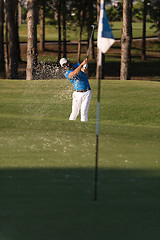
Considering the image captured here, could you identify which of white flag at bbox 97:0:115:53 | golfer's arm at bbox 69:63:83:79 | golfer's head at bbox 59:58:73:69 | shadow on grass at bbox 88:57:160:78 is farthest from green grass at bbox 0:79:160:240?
shadow on grass at bbox 88:57:160:78

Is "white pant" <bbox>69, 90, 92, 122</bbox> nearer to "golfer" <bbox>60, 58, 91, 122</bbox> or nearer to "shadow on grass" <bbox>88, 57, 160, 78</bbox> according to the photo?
"golfer" <bbox>60, 58, 91, 122</bbox>

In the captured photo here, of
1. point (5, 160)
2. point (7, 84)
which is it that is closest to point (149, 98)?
point (7, 84)

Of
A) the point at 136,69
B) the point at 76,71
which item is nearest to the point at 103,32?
the point at 76,71

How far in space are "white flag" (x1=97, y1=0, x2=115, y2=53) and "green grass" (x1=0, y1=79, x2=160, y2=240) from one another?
200 cm

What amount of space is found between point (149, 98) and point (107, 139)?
8334 millimetres

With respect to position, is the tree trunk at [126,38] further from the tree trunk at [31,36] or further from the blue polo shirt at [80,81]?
the blue polo shirt at [80,81]
